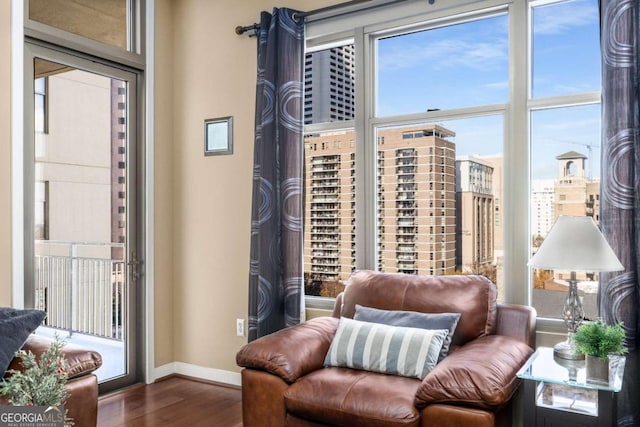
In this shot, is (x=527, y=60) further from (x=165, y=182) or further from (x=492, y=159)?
(x=165, y=182)

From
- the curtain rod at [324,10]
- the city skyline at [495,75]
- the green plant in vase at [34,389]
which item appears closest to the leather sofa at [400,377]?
the city skyline at [495,75]

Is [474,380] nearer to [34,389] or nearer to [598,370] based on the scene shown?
[598,370]

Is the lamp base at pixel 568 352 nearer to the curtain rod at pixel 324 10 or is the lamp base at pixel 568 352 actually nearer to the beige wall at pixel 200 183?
the curtain rod at pixel 324 10

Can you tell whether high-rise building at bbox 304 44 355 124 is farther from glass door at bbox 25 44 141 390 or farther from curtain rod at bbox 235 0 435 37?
glass door at bbox 25 44 141 390

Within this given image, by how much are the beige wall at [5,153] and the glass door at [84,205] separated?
140mm

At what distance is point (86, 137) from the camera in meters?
3.72

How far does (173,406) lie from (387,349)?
1684mm

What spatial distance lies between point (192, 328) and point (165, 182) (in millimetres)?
1155

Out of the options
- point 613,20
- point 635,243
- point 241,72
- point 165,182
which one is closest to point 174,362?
point 165,182

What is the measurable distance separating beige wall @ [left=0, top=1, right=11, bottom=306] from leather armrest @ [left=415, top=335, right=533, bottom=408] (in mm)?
2432

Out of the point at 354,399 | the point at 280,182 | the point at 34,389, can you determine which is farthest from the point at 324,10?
the point at 34,389

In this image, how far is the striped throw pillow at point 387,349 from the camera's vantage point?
8.41 feet

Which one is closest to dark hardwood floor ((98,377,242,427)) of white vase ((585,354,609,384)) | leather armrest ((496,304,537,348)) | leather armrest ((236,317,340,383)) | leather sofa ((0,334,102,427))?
leather sofa ((0,334,102,427))

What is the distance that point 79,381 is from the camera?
261cm
